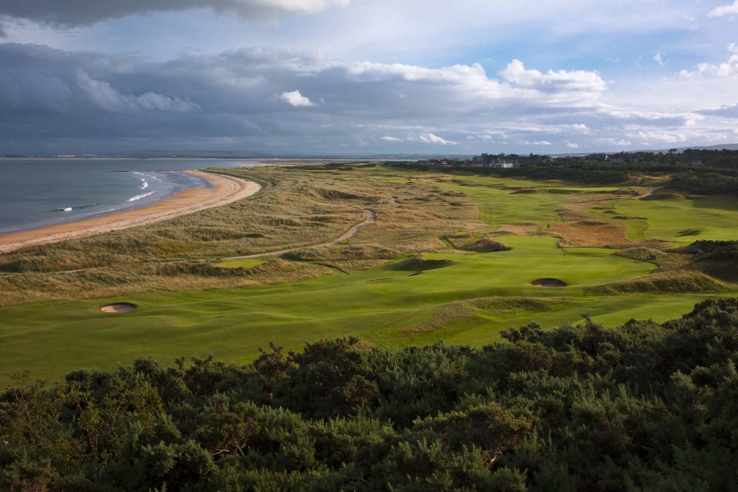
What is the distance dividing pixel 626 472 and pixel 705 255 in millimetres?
27070

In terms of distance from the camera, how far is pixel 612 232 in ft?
151

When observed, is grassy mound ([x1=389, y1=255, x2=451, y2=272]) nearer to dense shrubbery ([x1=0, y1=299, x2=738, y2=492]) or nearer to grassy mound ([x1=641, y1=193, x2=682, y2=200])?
dense shrubbery ([x1=0, y1=299, x2=738, y2=492])

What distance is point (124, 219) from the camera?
205ft

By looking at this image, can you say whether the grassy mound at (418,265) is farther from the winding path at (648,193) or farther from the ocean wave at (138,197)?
the ocean wave at (138,197)

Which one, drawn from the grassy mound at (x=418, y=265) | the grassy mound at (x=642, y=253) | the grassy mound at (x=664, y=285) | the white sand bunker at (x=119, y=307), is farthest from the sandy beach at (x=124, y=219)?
the grassy mound at (x=642, y=253)

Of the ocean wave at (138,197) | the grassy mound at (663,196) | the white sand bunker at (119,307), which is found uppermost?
the grassy mound at (663,196)

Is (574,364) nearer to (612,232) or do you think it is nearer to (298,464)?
(298,464)

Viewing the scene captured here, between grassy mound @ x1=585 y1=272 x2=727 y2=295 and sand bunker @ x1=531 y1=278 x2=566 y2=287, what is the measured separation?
102 inches

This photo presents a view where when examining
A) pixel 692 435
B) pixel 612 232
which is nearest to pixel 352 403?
pixel 692 435

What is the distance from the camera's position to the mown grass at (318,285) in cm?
1834

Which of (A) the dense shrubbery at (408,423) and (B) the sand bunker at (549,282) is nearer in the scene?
(A) the dense shrubbery at (408,423)

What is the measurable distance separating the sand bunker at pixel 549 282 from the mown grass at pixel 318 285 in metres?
0.54

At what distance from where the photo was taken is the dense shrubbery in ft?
21.6

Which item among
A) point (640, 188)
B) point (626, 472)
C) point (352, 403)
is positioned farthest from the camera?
point (640, 188)
